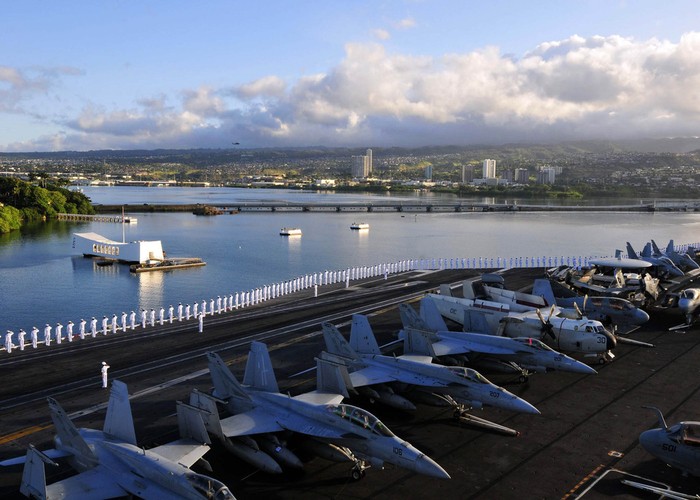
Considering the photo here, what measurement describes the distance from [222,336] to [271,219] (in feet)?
469

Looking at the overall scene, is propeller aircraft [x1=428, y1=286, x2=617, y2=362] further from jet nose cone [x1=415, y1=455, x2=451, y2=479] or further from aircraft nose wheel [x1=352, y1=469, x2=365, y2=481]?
jet nose cone [x1=415, y1=455, x2=451, y2=479]

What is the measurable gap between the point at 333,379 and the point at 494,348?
9.26 meters

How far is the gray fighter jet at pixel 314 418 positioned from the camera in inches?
666

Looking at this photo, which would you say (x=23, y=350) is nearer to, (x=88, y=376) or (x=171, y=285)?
(x=88, y=376)

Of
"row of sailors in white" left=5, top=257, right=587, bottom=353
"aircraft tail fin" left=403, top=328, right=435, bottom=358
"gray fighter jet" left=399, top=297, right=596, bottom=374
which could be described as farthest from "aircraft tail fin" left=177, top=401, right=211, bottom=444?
"row of sailors in white" left=5, top=257, right=587, bottom=353

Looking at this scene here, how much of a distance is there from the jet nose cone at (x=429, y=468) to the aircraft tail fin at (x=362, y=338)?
9.52 metres

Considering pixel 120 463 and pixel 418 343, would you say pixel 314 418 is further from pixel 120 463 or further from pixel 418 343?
pixel 418 343

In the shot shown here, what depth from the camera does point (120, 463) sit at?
1591 centimetres

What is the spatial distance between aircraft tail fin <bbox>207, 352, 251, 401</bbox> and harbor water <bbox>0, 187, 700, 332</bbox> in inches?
1510

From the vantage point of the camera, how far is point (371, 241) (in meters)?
122

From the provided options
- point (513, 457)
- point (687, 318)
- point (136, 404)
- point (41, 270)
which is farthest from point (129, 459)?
point (41, 270)

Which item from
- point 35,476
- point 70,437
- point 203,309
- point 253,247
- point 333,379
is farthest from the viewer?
point 253,247

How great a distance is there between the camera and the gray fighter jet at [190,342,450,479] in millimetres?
16919

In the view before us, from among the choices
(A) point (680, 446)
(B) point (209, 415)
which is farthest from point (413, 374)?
(A) point (680, 446)
